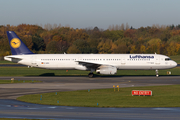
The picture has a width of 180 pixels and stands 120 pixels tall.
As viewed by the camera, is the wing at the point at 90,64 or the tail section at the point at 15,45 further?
the tail section at the point at 15,45

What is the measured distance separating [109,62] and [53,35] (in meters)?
129

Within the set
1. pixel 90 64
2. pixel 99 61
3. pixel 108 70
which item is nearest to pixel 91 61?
pixel 99 61

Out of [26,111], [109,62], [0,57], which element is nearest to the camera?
[26,111]

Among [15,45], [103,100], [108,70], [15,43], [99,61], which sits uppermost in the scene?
[15,43]

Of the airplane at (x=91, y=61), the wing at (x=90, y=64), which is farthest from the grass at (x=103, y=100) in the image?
the airplane at (x=91, y=61)

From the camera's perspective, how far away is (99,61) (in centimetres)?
4938

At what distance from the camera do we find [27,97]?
26484mm

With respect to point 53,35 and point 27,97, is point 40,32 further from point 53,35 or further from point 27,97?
point 27,97

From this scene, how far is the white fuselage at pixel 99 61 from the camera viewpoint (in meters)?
49.0

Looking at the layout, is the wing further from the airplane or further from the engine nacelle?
the engine nacelle

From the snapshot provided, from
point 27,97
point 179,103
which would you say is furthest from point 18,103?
point 179,103

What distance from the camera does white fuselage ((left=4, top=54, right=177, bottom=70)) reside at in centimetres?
4897

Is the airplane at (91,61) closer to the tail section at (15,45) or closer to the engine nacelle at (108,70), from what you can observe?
the tail section at (15,45)

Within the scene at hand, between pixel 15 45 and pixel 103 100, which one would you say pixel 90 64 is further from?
pixel 103 100
